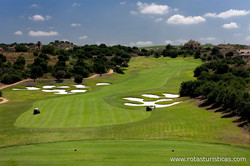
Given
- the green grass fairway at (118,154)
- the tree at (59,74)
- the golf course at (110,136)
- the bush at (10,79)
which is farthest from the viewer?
the tree at (59,74)

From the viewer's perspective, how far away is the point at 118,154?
15781mm

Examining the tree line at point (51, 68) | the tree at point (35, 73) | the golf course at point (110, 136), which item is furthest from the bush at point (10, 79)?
the golf course at point (110, 136)

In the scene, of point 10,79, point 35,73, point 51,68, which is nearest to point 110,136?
point 10,79

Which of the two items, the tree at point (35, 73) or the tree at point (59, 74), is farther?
the tree at point (59, 74)

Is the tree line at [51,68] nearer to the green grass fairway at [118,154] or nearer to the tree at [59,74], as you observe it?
the tree at [59,74]

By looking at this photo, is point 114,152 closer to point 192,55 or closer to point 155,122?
point 155,122

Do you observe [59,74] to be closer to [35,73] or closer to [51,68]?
[35,73]

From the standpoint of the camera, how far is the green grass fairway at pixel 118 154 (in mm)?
14156

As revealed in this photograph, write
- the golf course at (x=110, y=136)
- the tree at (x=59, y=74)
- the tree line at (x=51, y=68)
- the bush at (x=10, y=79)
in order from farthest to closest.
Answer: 1. the tree line at (x=51, y=68)
2. the tree at (x=59, y=74)
3. the bush at (x=10, y=79)
4. the golf course at (x=110, y=136)

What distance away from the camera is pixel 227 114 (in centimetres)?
2997

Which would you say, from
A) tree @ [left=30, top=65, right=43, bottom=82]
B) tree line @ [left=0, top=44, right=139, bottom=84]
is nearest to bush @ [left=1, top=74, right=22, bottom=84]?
tree line @ [left=0, top=44, right=139, bottom=84]

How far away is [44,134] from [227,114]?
79.2ft

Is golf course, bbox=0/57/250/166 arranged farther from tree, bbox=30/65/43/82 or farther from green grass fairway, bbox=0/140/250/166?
tree, bbox=30/65/43/82

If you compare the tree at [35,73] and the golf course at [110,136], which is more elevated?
the tree at [35,73]
